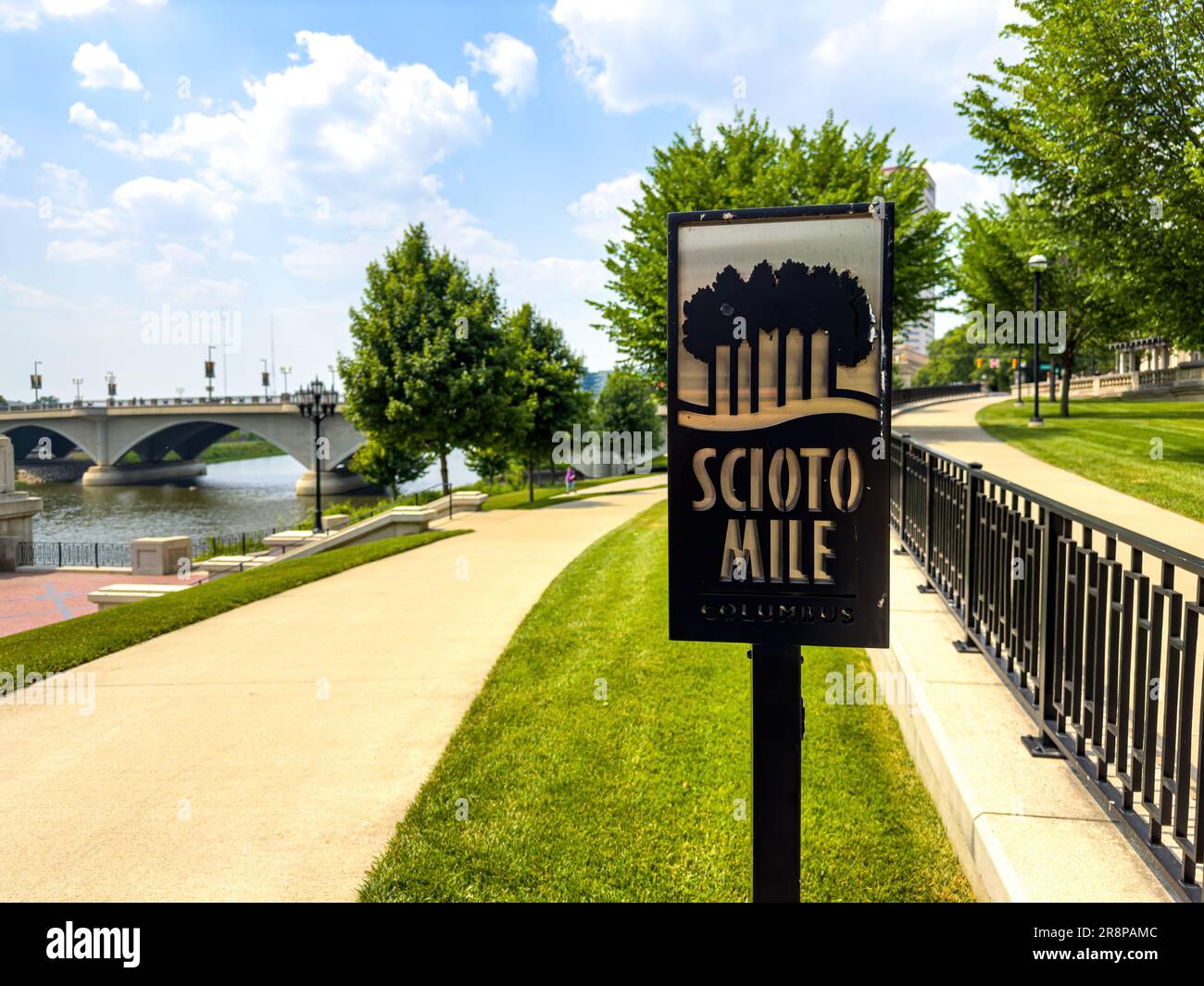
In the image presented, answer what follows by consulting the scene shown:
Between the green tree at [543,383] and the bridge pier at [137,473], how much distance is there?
2306 inches

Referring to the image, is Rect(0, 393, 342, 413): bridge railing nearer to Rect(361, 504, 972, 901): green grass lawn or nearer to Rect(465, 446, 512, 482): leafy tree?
Rect(465, 446, 512, 482): leafy tree

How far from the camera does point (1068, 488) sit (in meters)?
12.9

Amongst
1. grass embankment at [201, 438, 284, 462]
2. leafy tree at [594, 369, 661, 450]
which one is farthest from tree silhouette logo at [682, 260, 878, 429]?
grass embankment at [201, 438, 284, 462]

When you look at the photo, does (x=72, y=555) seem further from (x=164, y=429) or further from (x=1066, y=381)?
(x=164, y=429)

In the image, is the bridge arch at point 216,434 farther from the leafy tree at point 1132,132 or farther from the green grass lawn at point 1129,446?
the leafy tree at point 1132,132

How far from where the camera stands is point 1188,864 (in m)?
2.57

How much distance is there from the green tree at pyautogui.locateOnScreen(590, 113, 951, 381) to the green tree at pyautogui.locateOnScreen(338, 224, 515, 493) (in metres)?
5.21

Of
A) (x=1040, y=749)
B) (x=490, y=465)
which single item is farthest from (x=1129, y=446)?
(x=490, y=465)

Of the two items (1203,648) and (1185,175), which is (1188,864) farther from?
(1185,175)

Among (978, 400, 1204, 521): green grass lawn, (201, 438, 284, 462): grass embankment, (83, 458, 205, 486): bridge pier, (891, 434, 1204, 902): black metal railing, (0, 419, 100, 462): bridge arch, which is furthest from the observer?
(201, 438, 284, 462): grass embankment

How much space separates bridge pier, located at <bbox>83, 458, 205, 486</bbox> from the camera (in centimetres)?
7175
